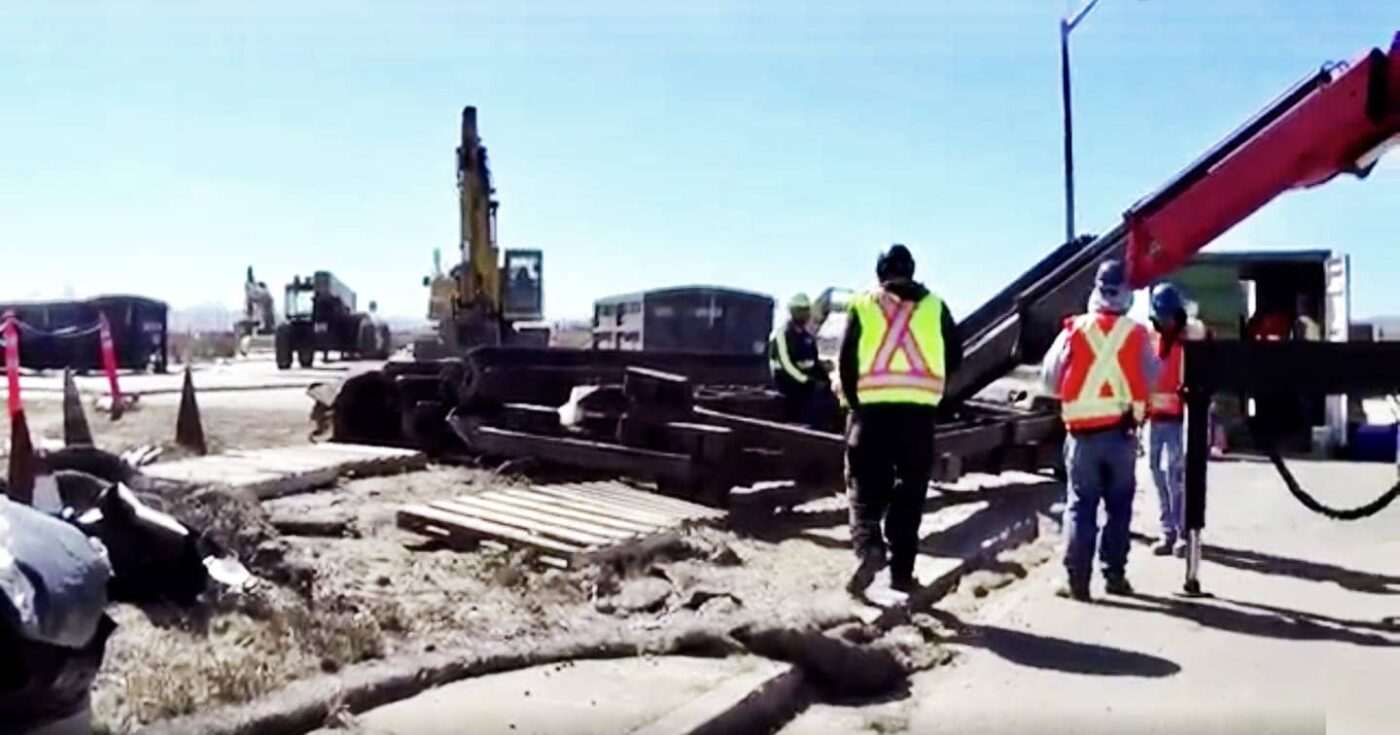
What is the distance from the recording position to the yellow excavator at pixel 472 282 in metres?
29.2

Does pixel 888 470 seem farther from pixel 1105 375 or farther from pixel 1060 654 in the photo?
pixel 1105 375

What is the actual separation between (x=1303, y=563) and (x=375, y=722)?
24.6ft

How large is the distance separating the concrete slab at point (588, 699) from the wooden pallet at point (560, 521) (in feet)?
7.70

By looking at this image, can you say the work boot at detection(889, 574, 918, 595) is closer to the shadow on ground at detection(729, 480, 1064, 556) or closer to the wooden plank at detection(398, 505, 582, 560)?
the wooden plank at detection(398, 505, 582, 560)

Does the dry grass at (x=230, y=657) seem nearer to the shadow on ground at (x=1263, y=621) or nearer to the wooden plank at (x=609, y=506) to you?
the wooden plank at (x=609, y=506)

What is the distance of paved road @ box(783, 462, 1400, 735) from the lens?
249 inches

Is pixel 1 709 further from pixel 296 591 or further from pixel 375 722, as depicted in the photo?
pixel 296 591

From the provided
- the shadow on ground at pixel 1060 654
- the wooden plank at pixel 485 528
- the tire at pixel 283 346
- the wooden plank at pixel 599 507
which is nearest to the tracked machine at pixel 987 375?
the wooden plank at pixel 599 507

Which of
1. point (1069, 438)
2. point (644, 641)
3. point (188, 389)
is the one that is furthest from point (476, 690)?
point (188, 389)

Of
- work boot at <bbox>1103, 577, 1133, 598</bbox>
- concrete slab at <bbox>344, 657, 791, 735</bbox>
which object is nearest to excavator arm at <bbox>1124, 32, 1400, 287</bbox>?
work boot at <bbox>1103, 577, 1133, 598</bbox>

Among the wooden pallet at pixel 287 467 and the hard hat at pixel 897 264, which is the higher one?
the hard hat at pixel 897 264

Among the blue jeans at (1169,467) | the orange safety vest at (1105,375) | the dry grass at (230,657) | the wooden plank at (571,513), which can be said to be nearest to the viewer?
the dry grass at (230,657)

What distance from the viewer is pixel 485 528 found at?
9273 mm

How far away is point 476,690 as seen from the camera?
5.89 metres
